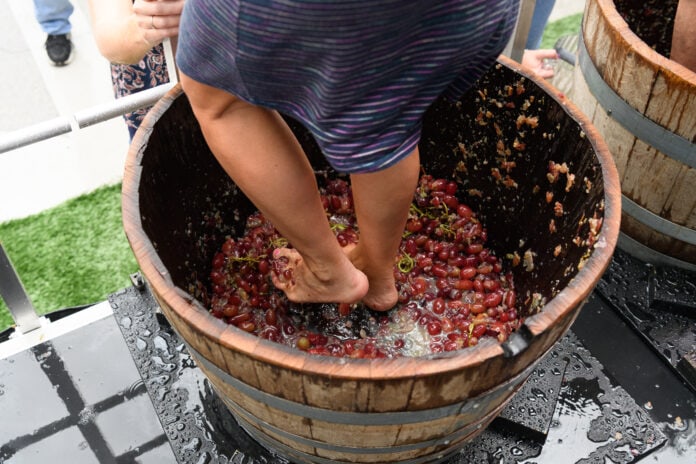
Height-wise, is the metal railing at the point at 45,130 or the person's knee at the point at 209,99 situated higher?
the person's knee at the point at 209,99

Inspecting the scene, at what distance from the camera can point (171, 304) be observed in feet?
3.47

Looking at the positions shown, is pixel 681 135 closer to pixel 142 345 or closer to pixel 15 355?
pixel 142 345

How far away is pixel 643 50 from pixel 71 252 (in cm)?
207

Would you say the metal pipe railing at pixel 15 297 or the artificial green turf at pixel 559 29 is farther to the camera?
the artificial green turf at pixel 559 29

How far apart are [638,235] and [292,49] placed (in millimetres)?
1351

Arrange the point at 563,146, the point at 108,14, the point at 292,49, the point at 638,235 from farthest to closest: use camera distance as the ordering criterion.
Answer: the point at 638,235 < the point at 108,14 < the point at 563,146 < the point at 292,49

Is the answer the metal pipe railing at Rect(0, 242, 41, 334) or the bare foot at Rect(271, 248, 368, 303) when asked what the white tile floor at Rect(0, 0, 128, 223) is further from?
the bare foot at Rect(271, 248, 368, 303)

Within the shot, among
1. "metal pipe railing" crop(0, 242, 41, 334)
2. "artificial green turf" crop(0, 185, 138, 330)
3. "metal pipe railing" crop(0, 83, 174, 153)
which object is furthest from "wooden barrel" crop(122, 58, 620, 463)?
"artificial green turf" crop(0, 185, 138, 330)

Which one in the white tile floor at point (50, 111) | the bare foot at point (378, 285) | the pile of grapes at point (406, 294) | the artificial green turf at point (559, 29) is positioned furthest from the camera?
the artificial green turf at point (559, 29)

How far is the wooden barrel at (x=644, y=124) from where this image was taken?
1.48 meters

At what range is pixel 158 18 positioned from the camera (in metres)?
1.45

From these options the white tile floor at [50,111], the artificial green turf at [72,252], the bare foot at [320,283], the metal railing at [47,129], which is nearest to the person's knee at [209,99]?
the bare foot at [320,283]

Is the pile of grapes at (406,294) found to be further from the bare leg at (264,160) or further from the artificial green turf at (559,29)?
the artificial green turf at (559,29)

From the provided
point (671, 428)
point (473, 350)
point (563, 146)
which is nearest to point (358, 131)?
point (473, 350)
